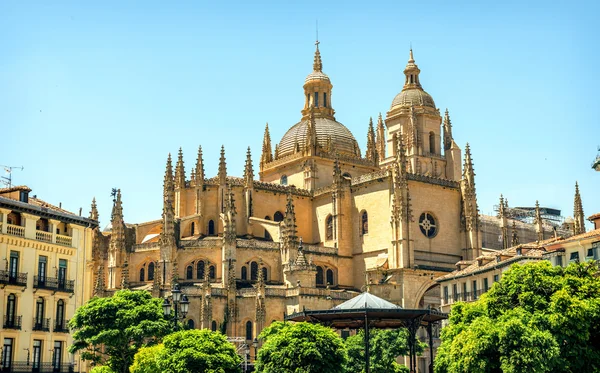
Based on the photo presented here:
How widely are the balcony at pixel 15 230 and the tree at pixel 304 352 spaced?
14.3 m

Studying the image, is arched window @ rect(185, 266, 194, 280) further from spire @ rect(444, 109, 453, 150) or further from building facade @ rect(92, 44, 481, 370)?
spire @ rect(444, 109, 453, 150)

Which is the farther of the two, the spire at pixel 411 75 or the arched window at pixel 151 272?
the spire at pixel 411 75

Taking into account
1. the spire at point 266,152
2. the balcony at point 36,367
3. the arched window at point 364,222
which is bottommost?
the balcony at point 36,367

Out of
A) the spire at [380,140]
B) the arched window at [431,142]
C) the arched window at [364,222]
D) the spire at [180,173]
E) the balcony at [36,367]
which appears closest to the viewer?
the balcony at [36,367]

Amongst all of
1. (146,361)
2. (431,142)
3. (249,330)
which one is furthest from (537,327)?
(431,142)

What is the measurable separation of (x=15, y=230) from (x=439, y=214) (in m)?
42.1

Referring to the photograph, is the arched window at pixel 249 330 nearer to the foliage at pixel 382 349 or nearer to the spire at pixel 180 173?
the foliage at pixel 382 349

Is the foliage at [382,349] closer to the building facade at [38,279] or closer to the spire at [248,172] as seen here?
the building facade at [38,279]

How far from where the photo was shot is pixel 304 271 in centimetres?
6856

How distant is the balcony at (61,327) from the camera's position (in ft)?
152

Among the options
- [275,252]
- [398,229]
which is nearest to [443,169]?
[398,229]

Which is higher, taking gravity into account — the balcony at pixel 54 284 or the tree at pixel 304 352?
the balcony at pixel 54 284

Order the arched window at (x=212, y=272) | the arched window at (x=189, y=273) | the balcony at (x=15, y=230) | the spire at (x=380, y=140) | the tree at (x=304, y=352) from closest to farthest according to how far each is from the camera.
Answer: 1. the tree at (x=304, y=352)
2. the balcony at (x=15, y=230)
3. the arched window at (x=212, y=272)
4. the arched window at (x=189, y=273)
5. the spire at (x=380, y=140)

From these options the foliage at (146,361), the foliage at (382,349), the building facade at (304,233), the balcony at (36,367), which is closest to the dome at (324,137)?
the building facade at (304,233)
